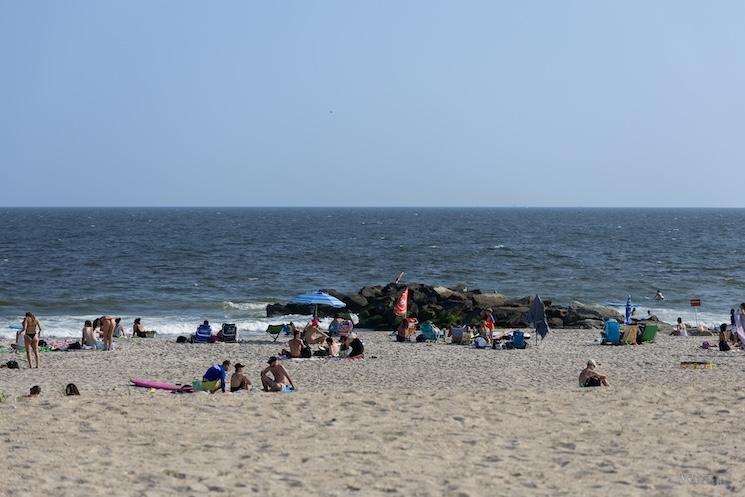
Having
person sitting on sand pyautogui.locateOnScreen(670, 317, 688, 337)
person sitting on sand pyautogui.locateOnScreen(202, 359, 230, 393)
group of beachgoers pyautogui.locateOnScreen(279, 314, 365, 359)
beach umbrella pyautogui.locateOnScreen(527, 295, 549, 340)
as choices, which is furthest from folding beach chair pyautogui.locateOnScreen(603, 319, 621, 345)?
person sitting on sand pyautogui.locateOnScreen(202, 359, 230, 393)

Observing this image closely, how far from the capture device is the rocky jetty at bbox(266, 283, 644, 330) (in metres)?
29.8

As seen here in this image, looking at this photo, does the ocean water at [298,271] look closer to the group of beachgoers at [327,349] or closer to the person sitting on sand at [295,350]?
the group of beachgoers at [327,349]

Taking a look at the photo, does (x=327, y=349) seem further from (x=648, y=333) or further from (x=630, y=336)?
(x=648, y=333)

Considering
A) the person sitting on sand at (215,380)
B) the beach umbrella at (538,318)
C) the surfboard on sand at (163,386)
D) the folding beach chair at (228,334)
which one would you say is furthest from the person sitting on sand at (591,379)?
the folding beach chair at (228,334)

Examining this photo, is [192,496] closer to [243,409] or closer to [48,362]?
[243,409]

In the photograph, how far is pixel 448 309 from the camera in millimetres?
31969

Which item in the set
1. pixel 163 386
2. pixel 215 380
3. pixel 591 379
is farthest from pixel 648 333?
pixel 163 386

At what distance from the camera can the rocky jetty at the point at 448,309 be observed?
29.8 metres

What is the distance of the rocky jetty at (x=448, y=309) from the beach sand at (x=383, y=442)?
41.4ft

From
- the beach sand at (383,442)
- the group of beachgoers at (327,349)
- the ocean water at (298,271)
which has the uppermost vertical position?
the beach sand at (383,442)

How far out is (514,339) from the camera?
2364 centimetres

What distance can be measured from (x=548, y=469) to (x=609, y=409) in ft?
10.9

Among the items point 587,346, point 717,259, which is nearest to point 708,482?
point 587,346

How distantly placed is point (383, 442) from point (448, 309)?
21040 millimetres
